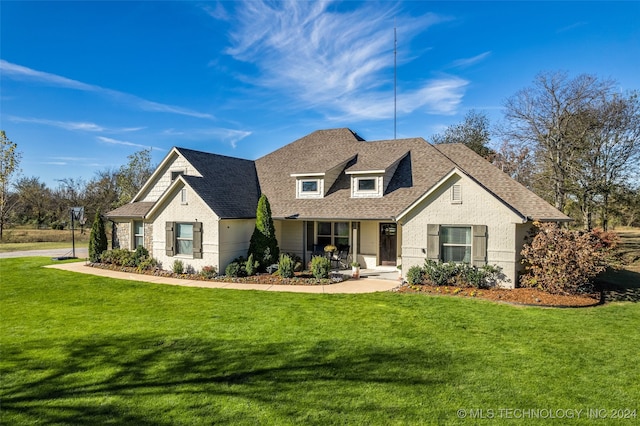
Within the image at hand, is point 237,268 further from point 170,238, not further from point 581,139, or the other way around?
point 581,139

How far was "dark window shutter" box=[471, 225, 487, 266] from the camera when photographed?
512 inches

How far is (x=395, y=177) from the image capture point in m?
18.3

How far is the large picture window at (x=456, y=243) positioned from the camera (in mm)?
13477

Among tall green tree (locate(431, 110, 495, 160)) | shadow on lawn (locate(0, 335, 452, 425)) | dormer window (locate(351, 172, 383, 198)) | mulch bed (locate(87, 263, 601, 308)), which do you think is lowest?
mulch bed (locate(87, 263, 601, 308))

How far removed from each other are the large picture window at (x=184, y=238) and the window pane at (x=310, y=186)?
20.7ft

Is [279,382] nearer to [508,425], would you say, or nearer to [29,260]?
A: [508,425]

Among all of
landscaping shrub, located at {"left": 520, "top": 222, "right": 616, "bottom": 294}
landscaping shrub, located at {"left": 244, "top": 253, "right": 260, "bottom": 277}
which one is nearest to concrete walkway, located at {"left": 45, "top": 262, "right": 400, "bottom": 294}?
landscaping shrub, located at {"left": 244, "top": 253, "right": 260, "bottom": 277}

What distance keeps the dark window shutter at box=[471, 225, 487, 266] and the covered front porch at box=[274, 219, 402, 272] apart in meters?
4.20

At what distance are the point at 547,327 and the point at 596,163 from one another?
21902 millimetres

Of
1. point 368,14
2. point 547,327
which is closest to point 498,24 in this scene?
point 368,14

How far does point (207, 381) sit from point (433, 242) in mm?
10417

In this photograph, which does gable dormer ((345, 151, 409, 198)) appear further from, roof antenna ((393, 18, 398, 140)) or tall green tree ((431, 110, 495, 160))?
tall green tree ((431, 110, 495, 160))

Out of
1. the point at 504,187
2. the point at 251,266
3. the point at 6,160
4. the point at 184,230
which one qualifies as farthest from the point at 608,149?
the point at 6,160

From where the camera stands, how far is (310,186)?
62.6 feet
